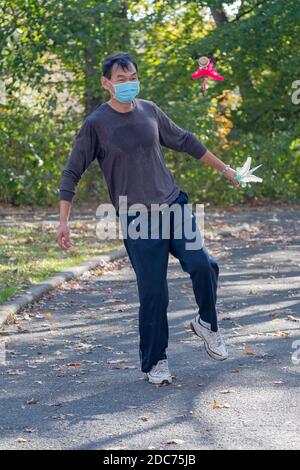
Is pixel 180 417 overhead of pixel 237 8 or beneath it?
beneath

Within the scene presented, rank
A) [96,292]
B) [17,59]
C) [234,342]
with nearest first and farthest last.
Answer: [234,342] < [96,292] < [17,59]

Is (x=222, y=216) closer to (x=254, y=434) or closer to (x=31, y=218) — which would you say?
(x=31, y=218)

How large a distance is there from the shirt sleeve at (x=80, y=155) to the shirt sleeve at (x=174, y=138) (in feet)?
1.43

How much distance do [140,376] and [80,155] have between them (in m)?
1.44

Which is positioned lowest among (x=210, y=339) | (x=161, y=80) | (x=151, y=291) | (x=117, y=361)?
(x=117, y=361)

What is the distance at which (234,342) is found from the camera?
868cm

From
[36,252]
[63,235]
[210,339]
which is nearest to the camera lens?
[63,235]

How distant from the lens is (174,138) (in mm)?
7449

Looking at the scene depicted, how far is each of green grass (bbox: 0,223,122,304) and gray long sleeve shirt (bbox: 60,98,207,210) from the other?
3431 millimetres

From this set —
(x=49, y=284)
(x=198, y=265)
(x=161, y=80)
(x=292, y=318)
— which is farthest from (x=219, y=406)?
(x=161, y=80)

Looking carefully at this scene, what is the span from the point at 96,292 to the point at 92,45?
1129 centimetres

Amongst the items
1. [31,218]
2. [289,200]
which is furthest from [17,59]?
[289,200]

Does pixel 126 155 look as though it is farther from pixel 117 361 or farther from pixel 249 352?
pixel 249 352

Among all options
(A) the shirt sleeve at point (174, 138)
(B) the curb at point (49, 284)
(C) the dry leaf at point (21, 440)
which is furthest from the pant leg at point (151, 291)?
(B) the curb at point (49, 284)
